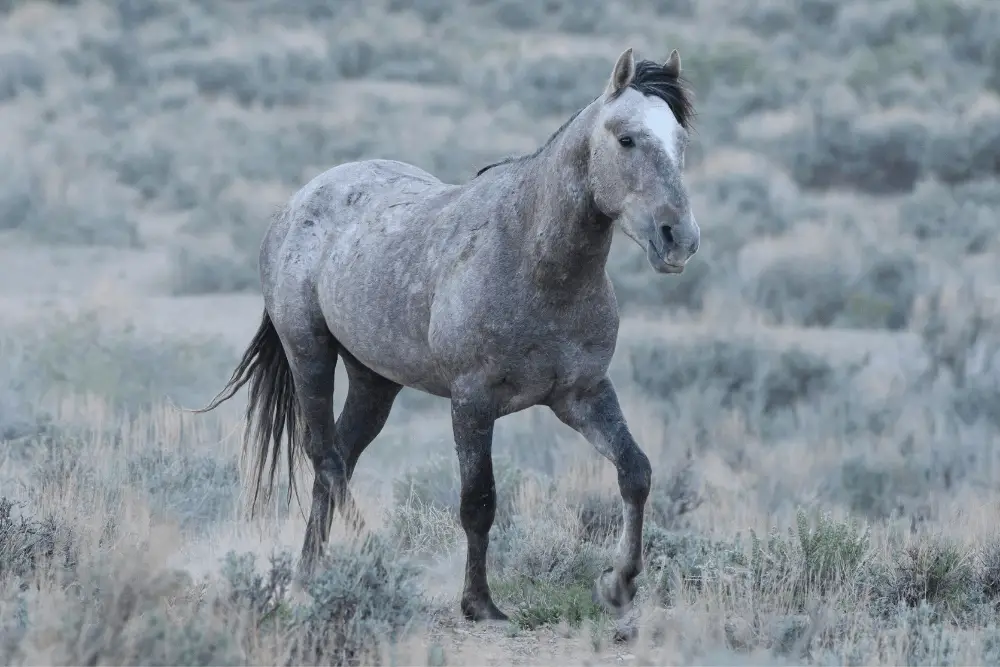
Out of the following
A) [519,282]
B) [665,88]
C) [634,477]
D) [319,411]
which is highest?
[665,88]

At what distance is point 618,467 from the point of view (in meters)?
6.15

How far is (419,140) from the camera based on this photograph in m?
25.2

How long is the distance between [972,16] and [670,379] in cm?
2308

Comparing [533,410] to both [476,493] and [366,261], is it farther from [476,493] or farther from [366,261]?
[476,493]

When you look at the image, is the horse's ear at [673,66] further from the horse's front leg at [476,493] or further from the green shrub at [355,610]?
the green shrub at [355,610]

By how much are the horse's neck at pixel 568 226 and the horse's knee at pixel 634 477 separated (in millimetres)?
776

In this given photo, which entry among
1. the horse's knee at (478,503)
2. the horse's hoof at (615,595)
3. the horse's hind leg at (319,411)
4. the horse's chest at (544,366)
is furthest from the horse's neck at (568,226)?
the horse's hind leg at (319,411)

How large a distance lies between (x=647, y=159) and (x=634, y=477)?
1377mm

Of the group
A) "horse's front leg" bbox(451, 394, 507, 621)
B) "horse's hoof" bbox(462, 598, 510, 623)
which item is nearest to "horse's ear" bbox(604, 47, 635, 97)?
"horse's front leg" bbox(451, 394, 507, 621)

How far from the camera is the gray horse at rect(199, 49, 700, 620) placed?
5566 millimetres

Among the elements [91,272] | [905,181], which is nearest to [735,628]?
[91,272]

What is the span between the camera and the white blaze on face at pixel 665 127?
18.0 ft

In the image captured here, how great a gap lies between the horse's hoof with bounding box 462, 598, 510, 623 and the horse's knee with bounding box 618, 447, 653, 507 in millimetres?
744

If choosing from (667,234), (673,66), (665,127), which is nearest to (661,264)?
(667,234)
